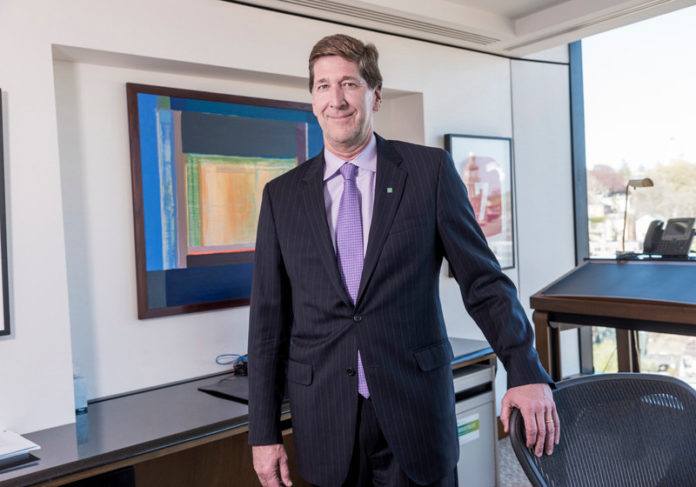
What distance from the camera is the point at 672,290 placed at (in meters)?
2.75

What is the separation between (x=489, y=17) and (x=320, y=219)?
2661 millimetres

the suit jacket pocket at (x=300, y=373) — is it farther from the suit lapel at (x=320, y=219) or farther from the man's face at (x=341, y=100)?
the man's face at (x=341, y=100)

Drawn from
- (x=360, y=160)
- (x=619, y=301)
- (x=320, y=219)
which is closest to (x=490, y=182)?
(x=619, y=301)

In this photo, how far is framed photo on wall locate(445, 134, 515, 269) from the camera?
12.9ft

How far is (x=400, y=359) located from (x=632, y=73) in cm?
363

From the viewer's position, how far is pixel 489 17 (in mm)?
3707

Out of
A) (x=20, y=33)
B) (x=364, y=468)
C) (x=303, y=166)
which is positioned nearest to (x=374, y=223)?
(x=303, y=166)

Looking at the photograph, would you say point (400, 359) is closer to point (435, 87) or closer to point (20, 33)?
point (20, 33)

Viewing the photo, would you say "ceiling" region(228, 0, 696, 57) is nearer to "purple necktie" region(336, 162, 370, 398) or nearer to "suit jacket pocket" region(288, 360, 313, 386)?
"purple necktie" region(336, 162, 370, 398)

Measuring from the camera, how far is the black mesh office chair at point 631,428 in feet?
4.55

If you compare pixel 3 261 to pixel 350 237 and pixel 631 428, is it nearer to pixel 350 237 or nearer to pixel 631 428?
pixel 350 237

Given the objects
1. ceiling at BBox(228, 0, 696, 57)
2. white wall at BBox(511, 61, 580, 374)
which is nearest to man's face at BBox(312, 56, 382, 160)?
ceiling at BBox(228, 0, 696, 57)

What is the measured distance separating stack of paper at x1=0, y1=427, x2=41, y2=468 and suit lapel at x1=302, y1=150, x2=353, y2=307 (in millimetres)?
1209

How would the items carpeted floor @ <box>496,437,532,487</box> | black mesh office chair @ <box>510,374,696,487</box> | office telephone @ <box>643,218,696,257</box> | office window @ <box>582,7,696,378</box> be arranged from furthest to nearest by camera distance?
1. office window @ <box>582,7,696,378</box>
2. carpeted floor @ <box>496,437,532,487</box>
3. office telephone @ <box>643,218,696,257</box>
4. black mesh office chair @ <box>510,374,696,487</box>
